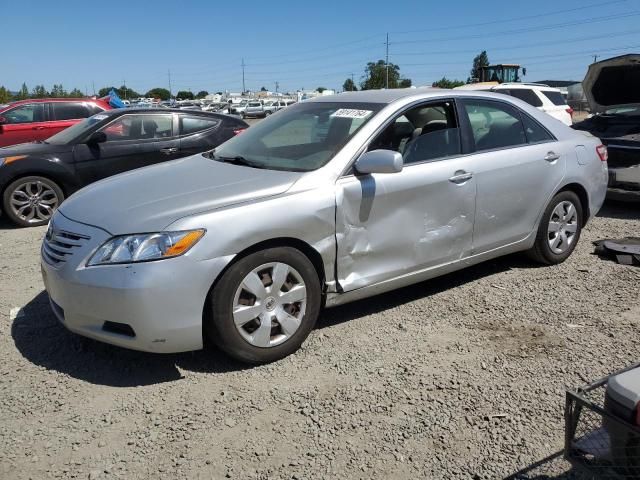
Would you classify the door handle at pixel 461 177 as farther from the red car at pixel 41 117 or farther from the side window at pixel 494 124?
the red car at pixel 41 117

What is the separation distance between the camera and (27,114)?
36.4 feet

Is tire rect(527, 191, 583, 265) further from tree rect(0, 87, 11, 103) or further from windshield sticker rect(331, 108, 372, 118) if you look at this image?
tree rect(0, 87, 11, 103)

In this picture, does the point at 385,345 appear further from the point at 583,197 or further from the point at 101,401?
the point at 583,197

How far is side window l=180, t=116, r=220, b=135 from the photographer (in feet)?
26.6

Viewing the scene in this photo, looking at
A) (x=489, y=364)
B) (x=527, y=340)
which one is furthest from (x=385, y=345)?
(x=527, y=340)

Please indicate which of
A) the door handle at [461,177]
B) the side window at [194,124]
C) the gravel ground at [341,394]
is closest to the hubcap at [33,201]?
the side window at [194,124]

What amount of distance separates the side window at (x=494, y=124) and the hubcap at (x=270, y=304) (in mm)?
1956

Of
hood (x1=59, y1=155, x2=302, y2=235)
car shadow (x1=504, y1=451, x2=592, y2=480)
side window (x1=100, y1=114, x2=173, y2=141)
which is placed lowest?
car shadow (x1=504, y1=451, x2=592, y2=480)

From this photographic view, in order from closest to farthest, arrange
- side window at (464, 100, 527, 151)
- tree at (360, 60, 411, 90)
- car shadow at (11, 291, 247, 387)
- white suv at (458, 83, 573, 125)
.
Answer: car shadow at (11, 291, 247, 387) < side window at (464, 100, 527, 151) < white suv at (458, 83, 573, 125) < tree at (360, 60, 411, 90)

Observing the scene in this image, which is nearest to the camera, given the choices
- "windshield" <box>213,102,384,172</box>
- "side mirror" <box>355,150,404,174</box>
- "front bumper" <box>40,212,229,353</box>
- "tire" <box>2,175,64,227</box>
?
"front bumper" <box>40,212,229,353</box>

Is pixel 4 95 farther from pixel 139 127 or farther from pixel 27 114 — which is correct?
pixel 139 127

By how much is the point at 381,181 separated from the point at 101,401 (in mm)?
2136

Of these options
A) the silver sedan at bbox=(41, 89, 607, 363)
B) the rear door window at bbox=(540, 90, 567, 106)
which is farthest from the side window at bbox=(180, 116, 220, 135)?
the rear door window at bbox=(540, 90, 567, 106)

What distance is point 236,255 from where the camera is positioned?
3160mm
